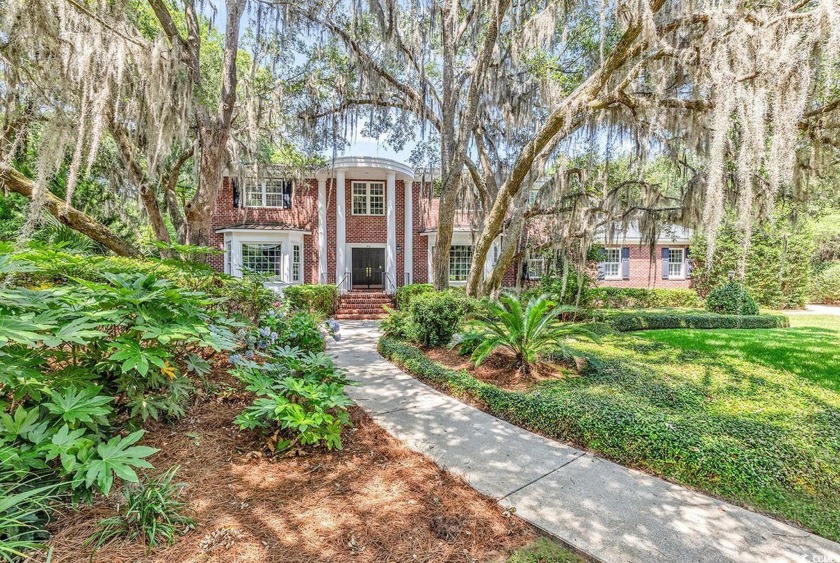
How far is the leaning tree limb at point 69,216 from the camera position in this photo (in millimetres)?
4742

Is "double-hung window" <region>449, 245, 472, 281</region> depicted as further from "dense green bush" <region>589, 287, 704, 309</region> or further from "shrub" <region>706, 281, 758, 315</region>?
"shrub" <region>706, 281, 758, 315</region>

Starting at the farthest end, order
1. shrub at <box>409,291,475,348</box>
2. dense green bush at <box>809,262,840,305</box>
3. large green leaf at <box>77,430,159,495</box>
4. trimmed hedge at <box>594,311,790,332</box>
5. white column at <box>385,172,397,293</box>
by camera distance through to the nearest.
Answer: dense green bush at <box>809,262,840,305</box> → white column at <box>385,172,397,293</box> → trimmed hedge at <box>594,311,790,332</box> → shrub at <box>409,291,475,348</box> → large green leaf at <box>77,430,159,495</box>

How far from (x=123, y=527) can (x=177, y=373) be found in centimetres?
108

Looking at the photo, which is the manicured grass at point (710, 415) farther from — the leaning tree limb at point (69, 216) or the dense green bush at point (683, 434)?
the leaning tree limb at point (69, 216)

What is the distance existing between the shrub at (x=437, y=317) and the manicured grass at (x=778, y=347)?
426 cm

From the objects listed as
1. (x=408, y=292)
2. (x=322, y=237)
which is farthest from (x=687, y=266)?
(x=322, y=237)

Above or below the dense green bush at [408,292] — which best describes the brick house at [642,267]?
above

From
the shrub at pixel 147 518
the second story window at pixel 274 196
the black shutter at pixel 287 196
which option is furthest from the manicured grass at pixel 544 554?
the black shutter at pixel 287 196

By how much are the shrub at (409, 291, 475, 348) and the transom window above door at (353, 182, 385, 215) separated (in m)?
8.70

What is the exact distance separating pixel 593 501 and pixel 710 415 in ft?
7.05

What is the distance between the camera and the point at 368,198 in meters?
14.4

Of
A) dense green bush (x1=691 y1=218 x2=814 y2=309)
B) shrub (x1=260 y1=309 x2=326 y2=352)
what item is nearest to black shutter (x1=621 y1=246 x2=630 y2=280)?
dense green bush (x1=691 y1=218 x2=814 y2=309)

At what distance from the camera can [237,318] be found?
3.91 metres

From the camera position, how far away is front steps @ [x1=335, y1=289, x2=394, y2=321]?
11922 millimetres
